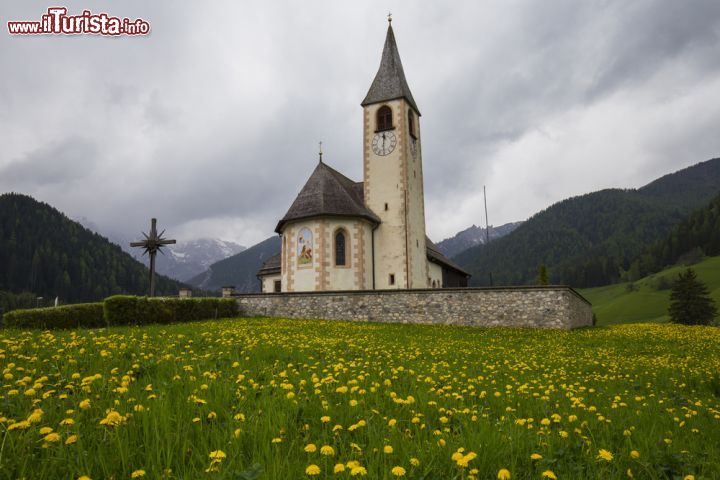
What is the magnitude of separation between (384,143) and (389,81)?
21.0ft

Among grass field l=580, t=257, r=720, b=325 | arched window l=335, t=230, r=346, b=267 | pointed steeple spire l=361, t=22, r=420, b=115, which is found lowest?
grass field l=580, t=257, r=720, b=325

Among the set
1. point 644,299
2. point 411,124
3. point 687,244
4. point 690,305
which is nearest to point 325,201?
point 411,124

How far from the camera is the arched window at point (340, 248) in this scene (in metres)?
33.2

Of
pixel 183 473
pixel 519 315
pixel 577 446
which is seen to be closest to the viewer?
pixel 183 473

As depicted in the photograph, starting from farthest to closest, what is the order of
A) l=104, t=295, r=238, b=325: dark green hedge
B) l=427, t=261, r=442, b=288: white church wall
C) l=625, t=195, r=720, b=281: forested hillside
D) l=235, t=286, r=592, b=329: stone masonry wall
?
l=625, t=195, r=720, b=281: forested hillside → l=427, t=261, r=442, b=288: white church wall → l=235, t=286, r=592, b=329: stone masonry wall → l=104, t=295, r=238, b=325: dark green hedge

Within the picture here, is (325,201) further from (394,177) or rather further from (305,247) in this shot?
(394,177)

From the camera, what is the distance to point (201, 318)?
81.1 feet

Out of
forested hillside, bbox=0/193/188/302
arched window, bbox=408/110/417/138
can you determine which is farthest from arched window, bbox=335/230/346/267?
forested hillside, bbox=0/193/188/302

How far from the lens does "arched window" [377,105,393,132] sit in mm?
38631

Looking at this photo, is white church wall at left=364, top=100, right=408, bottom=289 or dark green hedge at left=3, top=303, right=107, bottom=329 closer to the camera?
dark green hedge at left=3, top=303, right=107, bottom=329

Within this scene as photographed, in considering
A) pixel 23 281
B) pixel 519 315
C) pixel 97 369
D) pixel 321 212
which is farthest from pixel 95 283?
pixel 97 369

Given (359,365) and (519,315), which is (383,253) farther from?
(359,365)

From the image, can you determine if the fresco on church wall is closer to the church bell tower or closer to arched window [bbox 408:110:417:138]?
the church bell tower

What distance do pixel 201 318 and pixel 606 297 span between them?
396 feet
